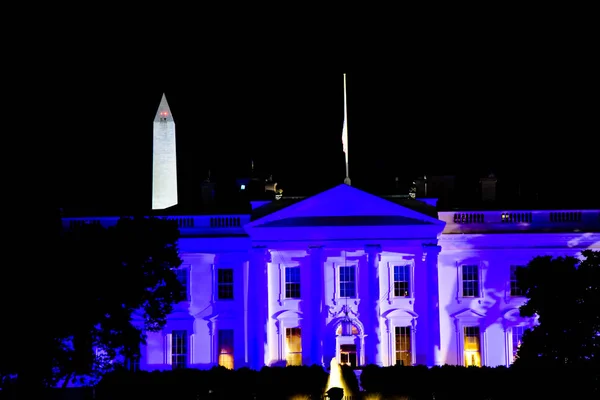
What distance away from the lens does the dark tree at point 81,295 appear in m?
34.6

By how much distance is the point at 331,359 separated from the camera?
45.5m

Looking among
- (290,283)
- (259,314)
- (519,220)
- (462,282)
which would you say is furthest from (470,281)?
(259,314)

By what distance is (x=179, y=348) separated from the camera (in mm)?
47844

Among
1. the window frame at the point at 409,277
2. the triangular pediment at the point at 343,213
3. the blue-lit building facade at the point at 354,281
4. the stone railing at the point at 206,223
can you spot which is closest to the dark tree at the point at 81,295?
the blue-lit building facade at the point at 354,281

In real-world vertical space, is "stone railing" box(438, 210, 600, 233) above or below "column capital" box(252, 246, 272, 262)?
above

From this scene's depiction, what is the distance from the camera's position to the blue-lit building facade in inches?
1815

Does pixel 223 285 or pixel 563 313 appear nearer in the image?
pixel 563 313

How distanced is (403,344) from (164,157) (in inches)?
1012

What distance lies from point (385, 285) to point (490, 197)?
26.7ft

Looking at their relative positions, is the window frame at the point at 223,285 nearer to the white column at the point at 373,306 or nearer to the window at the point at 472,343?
the white column at the point at 373,306

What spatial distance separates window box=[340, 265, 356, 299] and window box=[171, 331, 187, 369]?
7928 millimetres

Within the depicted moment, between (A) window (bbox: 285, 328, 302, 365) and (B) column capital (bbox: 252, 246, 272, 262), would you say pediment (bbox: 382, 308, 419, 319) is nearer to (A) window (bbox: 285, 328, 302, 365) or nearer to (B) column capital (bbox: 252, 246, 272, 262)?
(A) window (bbox: 285, 328, 302, 365)

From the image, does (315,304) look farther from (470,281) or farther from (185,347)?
(470,281)

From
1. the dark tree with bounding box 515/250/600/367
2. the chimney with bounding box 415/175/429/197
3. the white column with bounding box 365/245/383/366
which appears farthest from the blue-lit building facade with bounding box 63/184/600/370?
the dark tree with bounding box 515/250/600/367
